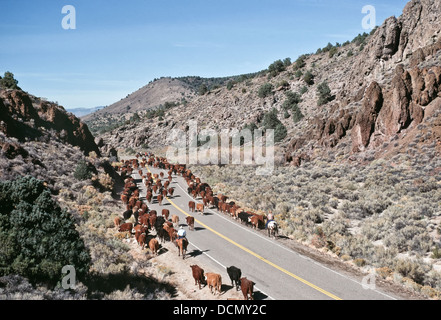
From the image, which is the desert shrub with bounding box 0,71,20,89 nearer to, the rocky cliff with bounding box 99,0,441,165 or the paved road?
the paved road

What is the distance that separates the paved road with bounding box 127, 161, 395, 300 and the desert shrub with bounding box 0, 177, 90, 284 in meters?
6.29

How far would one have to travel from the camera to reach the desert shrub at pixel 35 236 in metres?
8.69

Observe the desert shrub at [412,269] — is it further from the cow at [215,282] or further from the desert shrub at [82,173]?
the desert shrub at [82,173]

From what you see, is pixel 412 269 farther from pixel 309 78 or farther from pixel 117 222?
pixel 309 78

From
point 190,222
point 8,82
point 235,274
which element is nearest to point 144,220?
point 190,222

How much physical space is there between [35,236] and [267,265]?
31.7 feet

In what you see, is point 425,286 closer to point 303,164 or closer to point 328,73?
point 303,164

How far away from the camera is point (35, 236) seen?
9.40 m

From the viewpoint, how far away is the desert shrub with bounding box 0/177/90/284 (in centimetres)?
869

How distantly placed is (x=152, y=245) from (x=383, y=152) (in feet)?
83.3

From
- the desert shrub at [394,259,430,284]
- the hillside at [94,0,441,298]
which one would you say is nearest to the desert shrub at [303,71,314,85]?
the hillside at [94,0,441,298]

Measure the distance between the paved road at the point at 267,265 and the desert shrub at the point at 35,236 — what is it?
6294 mm

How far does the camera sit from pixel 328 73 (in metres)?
68.8
